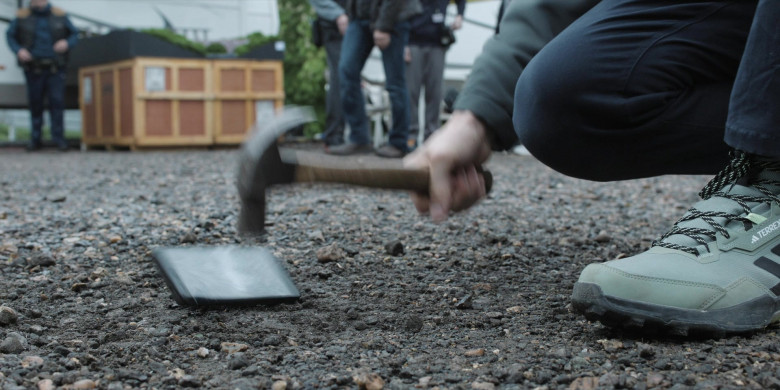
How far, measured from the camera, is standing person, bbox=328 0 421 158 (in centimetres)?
493

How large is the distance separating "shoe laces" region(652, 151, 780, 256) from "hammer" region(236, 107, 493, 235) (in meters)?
0.48

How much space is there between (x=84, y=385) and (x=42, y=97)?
811 cm

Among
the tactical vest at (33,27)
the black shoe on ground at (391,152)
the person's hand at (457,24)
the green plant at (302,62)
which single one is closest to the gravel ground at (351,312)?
the black shoe on ground at (391,152)

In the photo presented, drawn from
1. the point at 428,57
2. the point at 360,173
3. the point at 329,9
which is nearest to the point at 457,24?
the point at 428,57

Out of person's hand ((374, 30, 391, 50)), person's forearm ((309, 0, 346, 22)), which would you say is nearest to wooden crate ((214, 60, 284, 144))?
person's forearm ((309, 0, 346, 22))

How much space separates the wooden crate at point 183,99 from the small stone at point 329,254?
6344 millimetres

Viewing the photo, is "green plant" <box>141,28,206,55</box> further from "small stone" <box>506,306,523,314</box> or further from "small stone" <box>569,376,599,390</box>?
"small stone" <box>569,376,599,390</box>

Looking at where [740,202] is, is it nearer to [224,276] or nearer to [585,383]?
[585,383]

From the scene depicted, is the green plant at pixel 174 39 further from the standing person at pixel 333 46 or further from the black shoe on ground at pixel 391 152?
the black shoe on ground at pixel 391 152

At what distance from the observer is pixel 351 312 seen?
4.90 feet

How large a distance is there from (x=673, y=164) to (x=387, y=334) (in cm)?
70

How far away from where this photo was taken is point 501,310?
1515 millimetres

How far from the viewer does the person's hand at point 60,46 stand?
26.7 ft

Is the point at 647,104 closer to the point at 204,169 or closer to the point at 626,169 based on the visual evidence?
the point at 626,169
